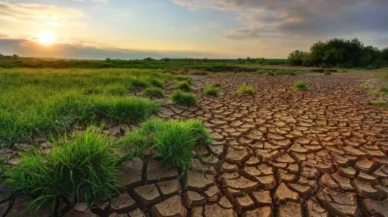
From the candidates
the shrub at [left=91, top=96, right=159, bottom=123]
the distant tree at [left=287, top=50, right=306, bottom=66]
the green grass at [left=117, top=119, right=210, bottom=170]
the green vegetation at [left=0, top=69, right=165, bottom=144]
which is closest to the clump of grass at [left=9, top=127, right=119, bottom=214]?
the green grass at [left=117, top=119, right=210, bottom=170]

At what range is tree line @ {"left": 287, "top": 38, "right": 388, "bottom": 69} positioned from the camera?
38.5m

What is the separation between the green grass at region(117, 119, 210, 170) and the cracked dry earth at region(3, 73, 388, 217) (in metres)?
0.10

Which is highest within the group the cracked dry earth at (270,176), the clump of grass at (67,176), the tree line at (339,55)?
the tree line at (339,55)

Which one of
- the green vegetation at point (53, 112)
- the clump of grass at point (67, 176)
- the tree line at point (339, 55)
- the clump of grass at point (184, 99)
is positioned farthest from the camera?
the tree line at point (339, 55)

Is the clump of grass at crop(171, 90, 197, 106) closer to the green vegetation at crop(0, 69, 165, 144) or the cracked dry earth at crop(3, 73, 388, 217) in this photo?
the green vegetation at crop(0, 69, 165, 144)

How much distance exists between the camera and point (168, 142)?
2.65 meters

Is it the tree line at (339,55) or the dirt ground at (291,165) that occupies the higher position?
the tree line at (339,55)

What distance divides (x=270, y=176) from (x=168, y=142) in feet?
3.71

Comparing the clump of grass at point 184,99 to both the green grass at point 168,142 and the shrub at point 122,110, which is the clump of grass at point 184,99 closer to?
the shrub at point 122,110

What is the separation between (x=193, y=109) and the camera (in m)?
5.21

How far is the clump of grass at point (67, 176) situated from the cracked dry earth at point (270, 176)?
0.51ft

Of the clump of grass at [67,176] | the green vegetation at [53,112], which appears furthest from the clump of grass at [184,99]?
the clump of grass at [67,176]

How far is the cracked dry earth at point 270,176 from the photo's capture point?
7.03 ft

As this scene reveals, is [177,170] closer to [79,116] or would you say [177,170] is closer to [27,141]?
[27,141]
